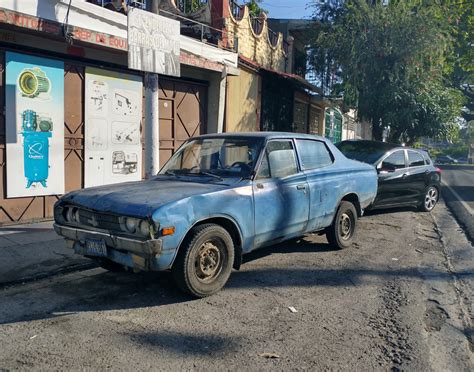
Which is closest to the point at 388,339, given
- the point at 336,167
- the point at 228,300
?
the point at 228,300

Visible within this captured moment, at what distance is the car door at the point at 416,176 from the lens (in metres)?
10.6

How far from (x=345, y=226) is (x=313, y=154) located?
1.40 metres

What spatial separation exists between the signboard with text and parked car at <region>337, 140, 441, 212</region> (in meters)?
4.93

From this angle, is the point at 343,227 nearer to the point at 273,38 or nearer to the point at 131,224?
the point at 131,224

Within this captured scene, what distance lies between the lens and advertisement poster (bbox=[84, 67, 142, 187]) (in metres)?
9.50

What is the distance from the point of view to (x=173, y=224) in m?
4.24

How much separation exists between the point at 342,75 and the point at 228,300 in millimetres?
13461

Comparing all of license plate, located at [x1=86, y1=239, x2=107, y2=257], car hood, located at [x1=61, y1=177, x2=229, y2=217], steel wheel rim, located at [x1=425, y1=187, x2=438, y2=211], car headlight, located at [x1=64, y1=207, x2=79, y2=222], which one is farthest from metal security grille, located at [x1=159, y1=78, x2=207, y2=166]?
license plate, located at [x1=86, y1=239, x2=107, y2=257]

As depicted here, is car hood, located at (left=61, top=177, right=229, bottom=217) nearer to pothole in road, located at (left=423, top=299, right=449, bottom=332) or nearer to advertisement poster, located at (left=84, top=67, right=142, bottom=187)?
pothole in road, located at (left=423, top=299, right=449, bottom=332)

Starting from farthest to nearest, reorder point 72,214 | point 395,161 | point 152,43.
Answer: point 395,161
point 152,43
point 72,214

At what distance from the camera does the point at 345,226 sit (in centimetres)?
710

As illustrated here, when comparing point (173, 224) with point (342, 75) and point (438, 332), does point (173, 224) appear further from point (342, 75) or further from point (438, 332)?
point (342, 75)

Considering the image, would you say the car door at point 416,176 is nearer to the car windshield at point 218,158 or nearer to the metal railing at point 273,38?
the car windshield at point 218,158

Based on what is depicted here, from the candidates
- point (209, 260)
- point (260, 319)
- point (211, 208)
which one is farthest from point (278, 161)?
point (260, 319)
